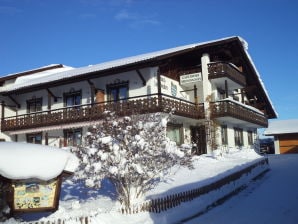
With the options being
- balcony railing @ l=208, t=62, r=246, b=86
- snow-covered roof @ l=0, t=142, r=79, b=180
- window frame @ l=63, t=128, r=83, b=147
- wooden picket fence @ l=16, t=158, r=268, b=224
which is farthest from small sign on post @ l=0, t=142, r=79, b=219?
balcony railing @ l=208, t=62, r=246, b=86

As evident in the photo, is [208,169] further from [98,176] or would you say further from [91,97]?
[91,97]

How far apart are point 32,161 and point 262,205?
8567mm

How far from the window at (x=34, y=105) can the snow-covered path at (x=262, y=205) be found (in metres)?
19.2

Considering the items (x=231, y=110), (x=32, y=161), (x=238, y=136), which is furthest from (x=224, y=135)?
(x=32, y=161)

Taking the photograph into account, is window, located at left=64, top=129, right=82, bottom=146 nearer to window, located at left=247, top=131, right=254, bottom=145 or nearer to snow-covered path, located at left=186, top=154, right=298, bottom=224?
snow-covered path, located at left=186, top=154, right=298, bottom=224

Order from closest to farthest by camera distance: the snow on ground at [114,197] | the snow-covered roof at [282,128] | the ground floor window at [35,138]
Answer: the snow on ground at [114,197], the ground floor window at [35,138], the snow-covered roof at [282,128]

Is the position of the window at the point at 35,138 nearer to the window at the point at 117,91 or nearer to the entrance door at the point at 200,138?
the window at the point at 117,91

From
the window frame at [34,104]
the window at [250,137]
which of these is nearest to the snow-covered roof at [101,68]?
the window frame at [34,104]

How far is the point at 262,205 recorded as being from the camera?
13914mm

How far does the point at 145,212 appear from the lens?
1173 cm

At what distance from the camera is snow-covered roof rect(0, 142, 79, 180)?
10133 mm

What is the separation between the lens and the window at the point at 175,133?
25.6 metres

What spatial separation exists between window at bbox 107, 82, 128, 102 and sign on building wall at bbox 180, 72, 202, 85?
4.77 m

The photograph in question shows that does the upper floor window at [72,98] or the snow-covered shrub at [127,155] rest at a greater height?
the upper floor window at [72,98]
